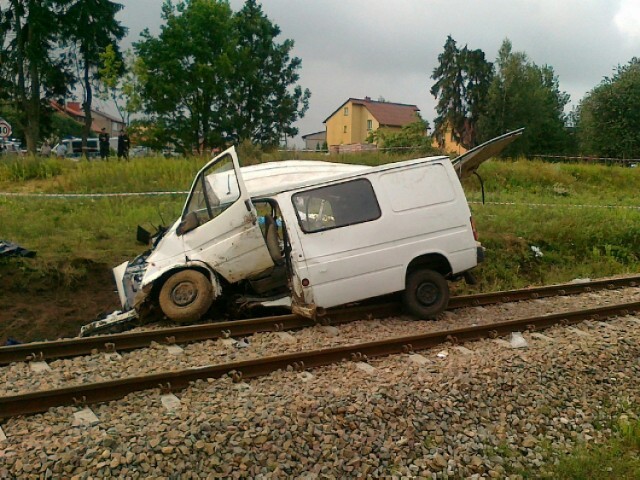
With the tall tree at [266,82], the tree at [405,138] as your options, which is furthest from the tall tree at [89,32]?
the tree at [405,138]

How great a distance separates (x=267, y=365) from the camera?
19.8 feet

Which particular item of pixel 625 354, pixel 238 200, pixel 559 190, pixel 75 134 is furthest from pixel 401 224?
pixel 75 134

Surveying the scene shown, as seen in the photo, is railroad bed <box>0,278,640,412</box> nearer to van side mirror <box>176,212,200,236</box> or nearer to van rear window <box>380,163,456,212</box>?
van rear window <box>380,163,456,212</box>

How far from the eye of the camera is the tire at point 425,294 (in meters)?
8.11

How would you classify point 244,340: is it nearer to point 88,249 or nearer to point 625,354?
point 625,354

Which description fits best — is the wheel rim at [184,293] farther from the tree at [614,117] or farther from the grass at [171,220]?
the tree at [614,117]

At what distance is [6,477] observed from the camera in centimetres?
394

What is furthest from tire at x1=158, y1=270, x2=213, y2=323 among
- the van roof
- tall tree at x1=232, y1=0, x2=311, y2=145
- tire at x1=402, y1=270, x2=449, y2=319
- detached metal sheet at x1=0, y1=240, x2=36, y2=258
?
tall tree at x1=232, y1=0, x2=311, y2=145

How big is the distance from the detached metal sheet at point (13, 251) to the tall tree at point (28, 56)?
27.3m

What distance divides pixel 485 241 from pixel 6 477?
456 inches

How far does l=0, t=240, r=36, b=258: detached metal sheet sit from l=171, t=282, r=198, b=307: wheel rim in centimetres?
495

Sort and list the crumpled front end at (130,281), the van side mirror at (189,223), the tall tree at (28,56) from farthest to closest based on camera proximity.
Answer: the tall tree at (28,56), the crumpled front end at (130,281), the van side mirror at (189,223)

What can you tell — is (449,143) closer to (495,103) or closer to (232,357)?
(495,103)

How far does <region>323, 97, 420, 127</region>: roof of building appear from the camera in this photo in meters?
70.5
